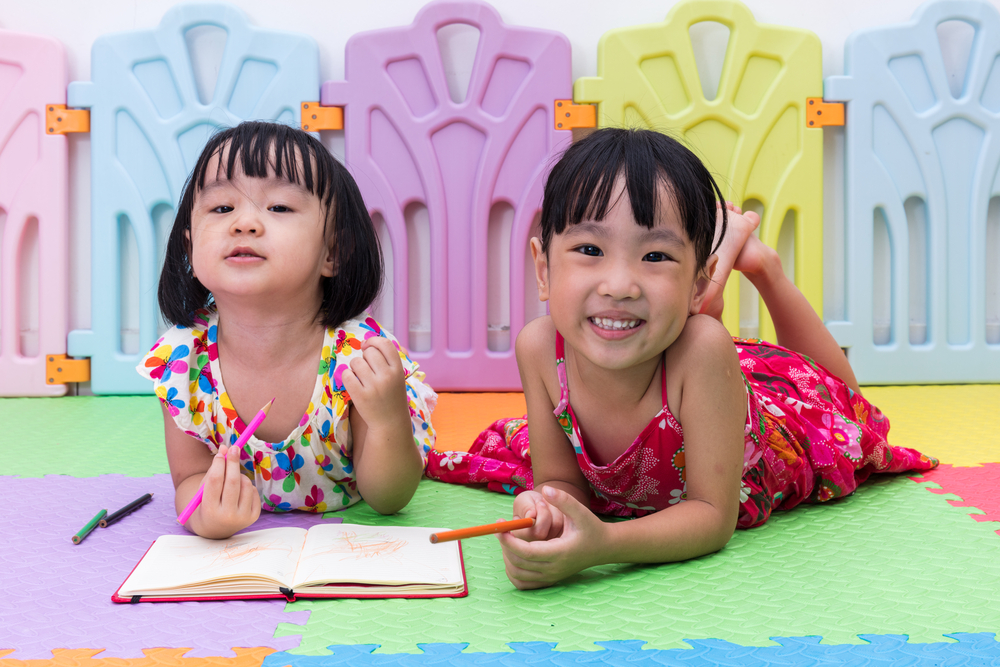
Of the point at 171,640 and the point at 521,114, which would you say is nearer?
the point at 171,640

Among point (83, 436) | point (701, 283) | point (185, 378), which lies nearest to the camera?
point (701, 283)

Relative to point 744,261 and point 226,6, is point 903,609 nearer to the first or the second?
point 744,261

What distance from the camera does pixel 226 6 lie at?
169 centimetres

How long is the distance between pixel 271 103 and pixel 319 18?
22 cm

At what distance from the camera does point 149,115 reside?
66.3 inches

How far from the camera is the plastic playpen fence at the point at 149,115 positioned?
168cm

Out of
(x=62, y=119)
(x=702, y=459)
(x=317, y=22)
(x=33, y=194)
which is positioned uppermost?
(x=317, y=22)

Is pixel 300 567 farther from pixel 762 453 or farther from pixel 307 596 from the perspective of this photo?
pixel 762 453

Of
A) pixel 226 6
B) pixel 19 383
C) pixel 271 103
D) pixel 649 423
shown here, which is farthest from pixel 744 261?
pixel 19 383

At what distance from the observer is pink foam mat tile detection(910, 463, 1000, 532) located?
903 mm

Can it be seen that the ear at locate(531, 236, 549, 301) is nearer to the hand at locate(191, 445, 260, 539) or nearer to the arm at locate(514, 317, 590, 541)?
the arm at locate(514, 317, 590, 541)

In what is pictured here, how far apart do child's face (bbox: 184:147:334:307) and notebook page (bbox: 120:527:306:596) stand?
24 cm

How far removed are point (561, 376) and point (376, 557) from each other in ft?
0.82

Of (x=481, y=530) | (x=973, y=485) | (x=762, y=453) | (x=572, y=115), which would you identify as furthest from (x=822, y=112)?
(x=481, y=530)
